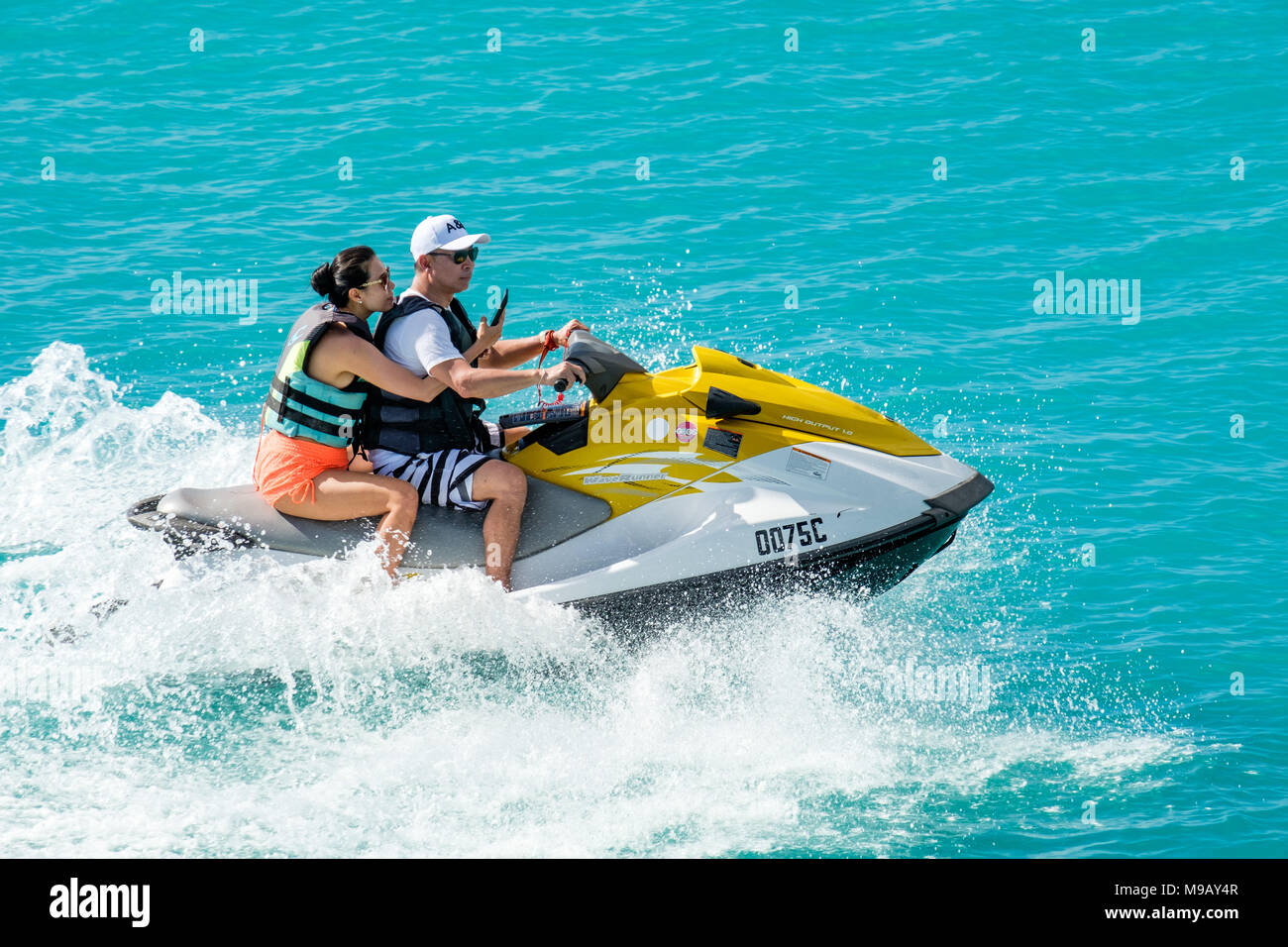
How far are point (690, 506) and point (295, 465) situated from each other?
1.56 meters

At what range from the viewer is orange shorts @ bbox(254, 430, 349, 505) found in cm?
536

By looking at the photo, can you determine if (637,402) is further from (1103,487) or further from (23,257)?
(23,257)

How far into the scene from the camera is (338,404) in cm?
532

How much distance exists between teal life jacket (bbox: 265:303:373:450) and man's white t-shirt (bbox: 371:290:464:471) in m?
0.11

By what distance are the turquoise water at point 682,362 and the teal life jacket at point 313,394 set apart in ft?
1.78

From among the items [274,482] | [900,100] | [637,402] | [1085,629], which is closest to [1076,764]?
[1085,629]

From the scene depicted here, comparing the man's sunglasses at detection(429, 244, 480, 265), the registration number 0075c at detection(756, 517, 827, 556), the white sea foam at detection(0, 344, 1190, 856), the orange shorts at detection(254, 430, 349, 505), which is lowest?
the white sea foam at detection(0, 344, 1190, 856)

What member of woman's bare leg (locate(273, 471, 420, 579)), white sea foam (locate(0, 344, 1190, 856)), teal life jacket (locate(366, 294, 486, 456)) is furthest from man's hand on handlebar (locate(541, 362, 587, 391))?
white sea foam (locate(0, 344, 1190, 856))

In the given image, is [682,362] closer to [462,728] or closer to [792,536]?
[792,536]

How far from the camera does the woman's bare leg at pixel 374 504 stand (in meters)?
5.31

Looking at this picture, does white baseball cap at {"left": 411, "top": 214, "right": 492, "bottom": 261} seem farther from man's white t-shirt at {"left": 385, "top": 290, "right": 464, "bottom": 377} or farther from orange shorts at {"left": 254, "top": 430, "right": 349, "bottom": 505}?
orange shorts at {"left": 254, "top": 430, "right": 349, "bottom": 505}

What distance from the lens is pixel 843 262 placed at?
10.6 m

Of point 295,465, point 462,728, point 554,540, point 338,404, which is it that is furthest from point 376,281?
point 462,728

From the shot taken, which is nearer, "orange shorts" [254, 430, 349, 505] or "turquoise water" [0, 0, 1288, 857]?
"turquoise water" [0, 0, 1288, 857]
